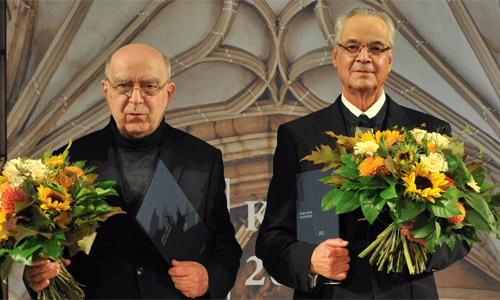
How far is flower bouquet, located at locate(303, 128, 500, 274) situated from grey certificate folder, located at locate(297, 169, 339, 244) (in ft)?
0.45

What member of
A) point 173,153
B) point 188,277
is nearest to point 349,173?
point 188,277

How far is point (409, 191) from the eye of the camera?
3078mm

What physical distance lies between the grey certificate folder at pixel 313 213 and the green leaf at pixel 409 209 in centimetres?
33

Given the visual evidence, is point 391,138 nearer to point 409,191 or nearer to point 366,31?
point 409,191

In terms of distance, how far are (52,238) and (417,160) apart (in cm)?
149

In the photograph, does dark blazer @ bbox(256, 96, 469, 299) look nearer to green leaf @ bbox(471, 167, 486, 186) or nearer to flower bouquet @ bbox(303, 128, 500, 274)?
flower bouquet @ bbox(303, 128, 500, 274)

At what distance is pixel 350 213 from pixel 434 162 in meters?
0.49

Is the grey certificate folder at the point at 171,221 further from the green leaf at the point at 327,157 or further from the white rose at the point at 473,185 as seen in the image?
the white rose at the point at 473,185

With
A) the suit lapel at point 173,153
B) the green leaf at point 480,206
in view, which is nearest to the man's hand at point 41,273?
the suit lapel at point 173,153

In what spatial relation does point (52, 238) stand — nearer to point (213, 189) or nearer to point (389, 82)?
point (213, 189)

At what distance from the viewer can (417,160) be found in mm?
3148

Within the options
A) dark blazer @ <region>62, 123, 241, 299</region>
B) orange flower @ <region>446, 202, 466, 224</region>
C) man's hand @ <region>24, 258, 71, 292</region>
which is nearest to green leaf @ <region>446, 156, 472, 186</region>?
orange flower @ <region>446, 202, 466, 224</region>

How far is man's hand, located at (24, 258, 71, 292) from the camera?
10.9 feet

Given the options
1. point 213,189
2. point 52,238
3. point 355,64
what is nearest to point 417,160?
point 355,64
